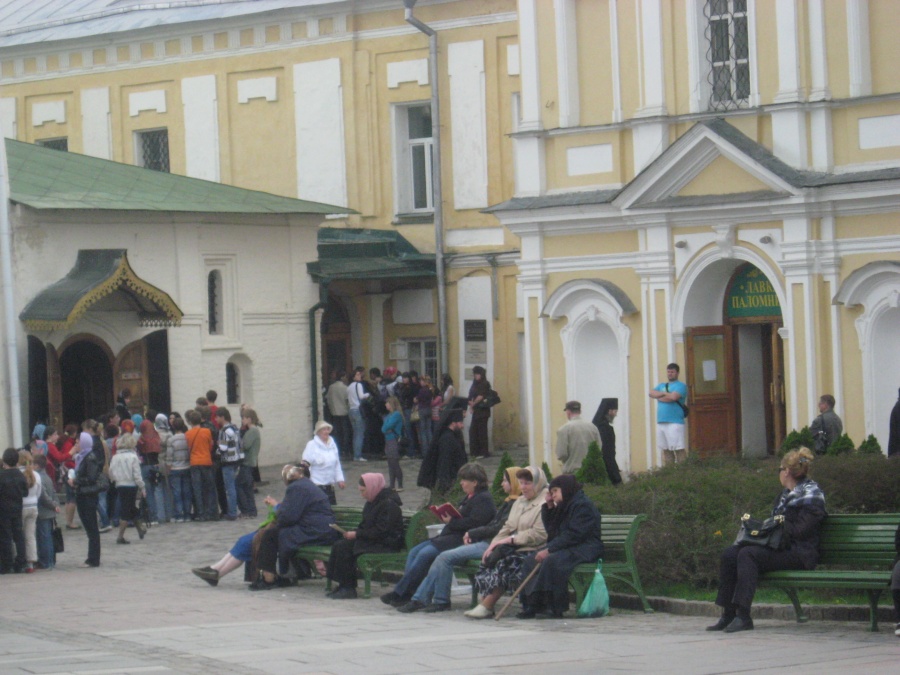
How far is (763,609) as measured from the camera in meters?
13.9

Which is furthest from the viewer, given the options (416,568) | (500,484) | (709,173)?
(709,173)

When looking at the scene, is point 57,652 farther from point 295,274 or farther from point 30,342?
point 295,274

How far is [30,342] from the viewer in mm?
27703

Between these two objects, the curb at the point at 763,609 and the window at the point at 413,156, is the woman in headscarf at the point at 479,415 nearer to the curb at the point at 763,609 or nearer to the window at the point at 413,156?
the window at the point at 413,156

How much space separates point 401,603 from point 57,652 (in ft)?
11.1

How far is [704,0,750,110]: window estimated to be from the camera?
24.2 meters

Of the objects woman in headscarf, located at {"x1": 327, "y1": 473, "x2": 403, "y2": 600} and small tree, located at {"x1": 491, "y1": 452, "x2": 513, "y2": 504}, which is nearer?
woman in headscarf, located at {"x1": 327, "y1": 473, "x2": 403, "y2": 600}

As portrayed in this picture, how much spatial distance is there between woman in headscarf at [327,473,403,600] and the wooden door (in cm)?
887

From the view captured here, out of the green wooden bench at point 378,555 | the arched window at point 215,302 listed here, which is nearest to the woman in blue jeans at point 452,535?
the green wooden bench at point 378,555

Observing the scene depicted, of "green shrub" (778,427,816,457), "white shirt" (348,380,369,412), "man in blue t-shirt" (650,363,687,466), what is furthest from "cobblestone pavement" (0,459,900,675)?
"white shirt" (348,380,369,412)

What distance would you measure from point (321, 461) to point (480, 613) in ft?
21.6

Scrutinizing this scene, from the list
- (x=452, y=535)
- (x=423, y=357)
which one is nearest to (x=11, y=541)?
(x=452, y=535)

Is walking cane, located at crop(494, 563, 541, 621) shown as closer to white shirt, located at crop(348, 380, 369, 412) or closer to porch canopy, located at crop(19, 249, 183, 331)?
porch canopy, located at crop(19, 249, 183, 331)

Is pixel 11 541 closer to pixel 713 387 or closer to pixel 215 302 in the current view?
pixel 713 387
